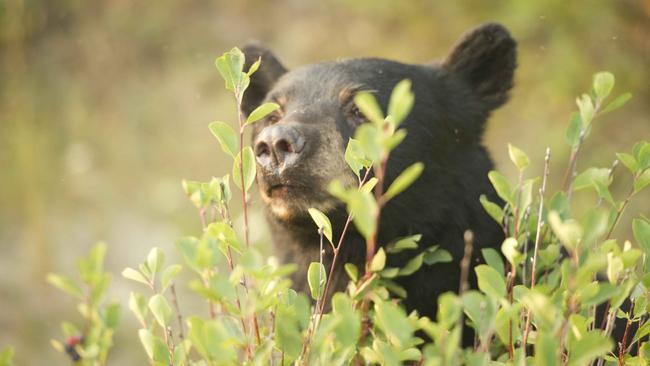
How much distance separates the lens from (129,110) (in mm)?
9773

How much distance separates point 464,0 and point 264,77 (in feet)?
12.1

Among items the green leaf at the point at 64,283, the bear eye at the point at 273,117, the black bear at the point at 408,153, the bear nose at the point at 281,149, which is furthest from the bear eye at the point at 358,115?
the green leaf at the point at 64,283

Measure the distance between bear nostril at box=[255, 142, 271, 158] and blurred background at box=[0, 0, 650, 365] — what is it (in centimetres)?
470

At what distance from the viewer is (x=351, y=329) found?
1.60m

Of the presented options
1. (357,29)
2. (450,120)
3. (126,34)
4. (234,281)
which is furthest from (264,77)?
(126,34)

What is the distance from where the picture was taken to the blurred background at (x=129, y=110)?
7902 mm

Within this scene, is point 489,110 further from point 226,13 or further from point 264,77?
point 226,13

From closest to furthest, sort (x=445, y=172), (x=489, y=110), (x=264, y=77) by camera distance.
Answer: (x=445, y=172) < (x=489, y=110) < (x=264, y=77)

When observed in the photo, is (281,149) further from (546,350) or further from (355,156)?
(546,350)

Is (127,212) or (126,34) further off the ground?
(126,34)

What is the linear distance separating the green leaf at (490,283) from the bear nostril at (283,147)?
3.89 feet

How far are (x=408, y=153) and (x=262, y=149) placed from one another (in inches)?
32.3

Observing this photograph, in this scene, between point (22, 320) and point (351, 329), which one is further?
point (22, 320)

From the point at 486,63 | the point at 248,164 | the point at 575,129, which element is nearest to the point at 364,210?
the point at 248,164
